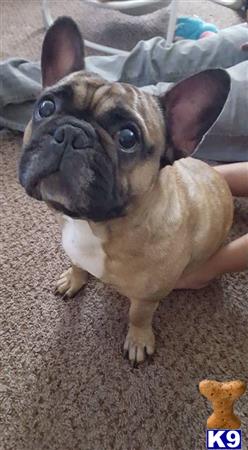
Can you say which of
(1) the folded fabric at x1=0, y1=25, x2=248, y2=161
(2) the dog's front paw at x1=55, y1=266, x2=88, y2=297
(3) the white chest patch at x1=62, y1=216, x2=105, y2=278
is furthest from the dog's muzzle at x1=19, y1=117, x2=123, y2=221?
(1) the folded fabric at x1=0, y1=25, x2=248, y2=161

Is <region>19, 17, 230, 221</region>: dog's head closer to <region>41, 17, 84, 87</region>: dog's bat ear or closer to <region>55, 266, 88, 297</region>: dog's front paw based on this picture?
<region>41, 17, 84, 87</region>: dog's bat ear

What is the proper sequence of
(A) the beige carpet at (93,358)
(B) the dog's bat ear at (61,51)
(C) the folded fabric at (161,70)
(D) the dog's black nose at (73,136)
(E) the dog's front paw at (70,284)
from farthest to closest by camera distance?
(C) the folded fabric at (161,70), (E) the dog's front paw at (70,284), (A) the beige carpet at (93,358), (B) the dog's bat ear at (61,51), (D) the dog's black nose at (73,136)

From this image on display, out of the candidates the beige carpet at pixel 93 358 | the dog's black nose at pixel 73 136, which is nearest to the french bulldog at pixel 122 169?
the dog's black nose at pixel 73 136

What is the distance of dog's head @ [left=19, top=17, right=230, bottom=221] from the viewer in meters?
0.71

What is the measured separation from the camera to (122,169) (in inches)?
29.6

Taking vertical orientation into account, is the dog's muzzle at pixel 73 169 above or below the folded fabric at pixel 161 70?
above

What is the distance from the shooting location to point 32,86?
139cm

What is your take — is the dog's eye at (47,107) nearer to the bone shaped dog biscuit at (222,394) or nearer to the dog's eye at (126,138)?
the dog's eye at (126,138)

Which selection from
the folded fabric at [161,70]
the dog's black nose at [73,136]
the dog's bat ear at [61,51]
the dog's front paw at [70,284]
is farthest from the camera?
the folded fabric at [161,70]

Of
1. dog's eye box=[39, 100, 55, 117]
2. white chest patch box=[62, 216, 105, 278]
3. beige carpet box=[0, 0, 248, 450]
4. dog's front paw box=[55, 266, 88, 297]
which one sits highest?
dog's eye box=[39, 100, 55, 117]

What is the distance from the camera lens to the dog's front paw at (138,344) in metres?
1.03

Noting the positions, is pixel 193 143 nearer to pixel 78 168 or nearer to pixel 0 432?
pixel 78 168

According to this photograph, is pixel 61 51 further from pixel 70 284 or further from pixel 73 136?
pixel 70 284

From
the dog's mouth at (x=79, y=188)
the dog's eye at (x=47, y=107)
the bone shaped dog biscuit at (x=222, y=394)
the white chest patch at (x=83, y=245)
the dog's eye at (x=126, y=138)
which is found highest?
the dog's eye at (x=47, y=107)
